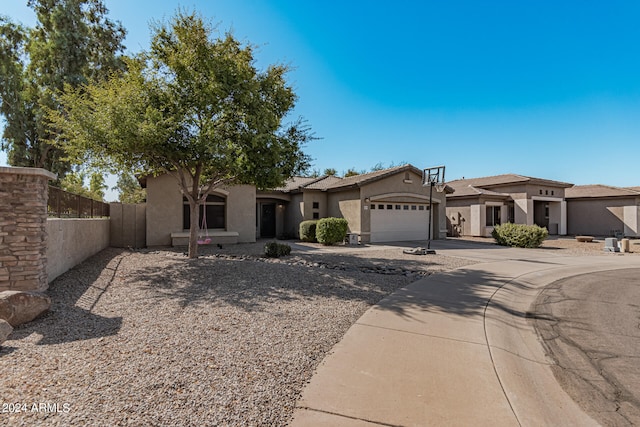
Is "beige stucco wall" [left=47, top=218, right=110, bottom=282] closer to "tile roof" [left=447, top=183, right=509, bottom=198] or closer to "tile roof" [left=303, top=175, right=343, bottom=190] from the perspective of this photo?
"tile roof" [left=303, top=175, right=343, bottom=190]

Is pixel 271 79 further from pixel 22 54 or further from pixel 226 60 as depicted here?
pixel 22 54

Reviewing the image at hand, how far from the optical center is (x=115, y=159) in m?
10.2

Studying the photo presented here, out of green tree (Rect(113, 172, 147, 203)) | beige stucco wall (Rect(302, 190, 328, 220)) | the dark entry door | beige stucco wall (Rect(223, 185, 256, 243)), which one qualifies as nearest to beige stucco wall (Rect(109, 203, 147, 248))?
beige stucco wall (Rect(223, 185, 256, 243))

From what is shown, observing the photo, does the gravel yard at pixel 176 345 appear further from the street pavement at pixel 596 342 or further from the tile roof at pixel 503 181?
the tile roof at pixel 503 181

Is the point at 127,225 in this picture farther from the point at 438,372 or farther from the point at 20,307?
the point at 438,372

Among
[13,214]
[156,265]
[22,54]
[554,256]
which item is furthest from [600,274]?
[22,54]

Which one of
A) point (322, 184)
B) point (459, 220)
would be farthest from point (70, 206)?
point (459, 220)

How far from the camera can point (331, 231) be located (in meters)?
17.2

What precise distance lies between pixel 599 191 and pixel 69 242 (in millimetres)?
36273

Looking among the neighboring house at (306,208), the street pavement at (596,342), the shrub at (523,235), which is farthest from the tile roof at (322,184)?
the street pavement at (596,342)

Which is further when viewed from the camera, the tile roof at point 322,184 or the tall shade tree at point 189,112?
the tile roof at point 322,184

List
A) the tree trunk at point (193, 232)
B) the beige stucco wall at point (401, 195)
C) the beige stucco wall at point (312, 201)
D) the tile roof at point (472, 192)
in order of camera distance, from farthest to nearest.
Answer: the tile roof at point (472, 192) < the beige stucco wall at point (312, 201) < the beige stucco wall at point (401, 195) < the tree trunk at point (193, 232)

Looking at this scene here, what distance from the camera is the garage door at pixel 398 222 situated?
19625mm

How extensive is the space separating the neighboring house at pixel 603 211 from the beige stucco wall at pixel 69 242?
3080 centimetres
